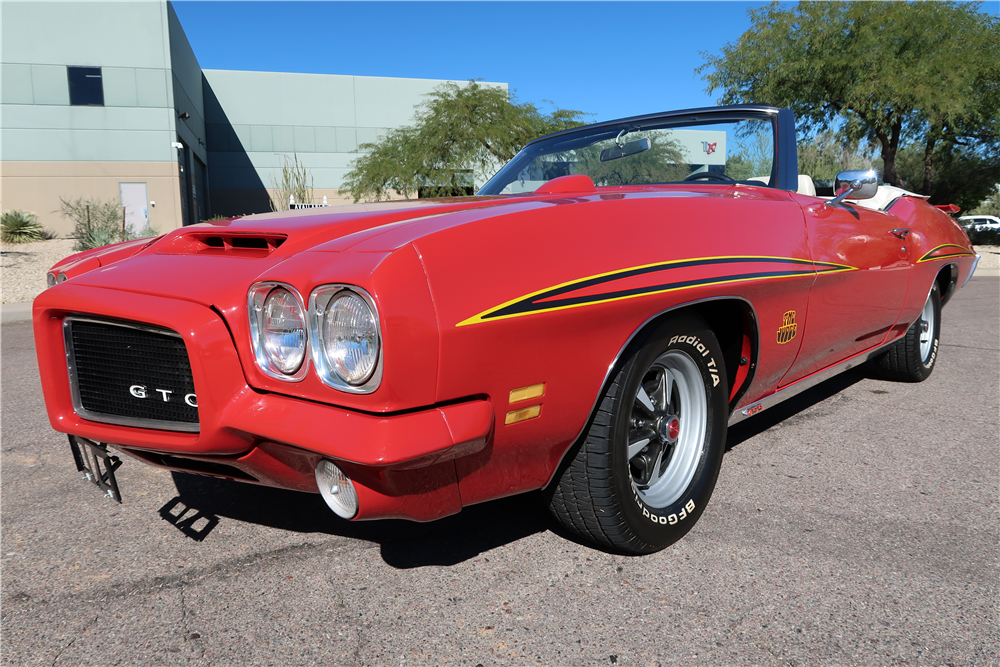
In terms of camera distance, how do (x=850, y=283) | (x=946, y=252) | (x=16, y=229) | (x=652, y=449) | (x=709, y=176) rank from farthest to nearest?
1. (x=16, y=229)
2. (x=946, y=252)
3. (x=709, y=176)
4. (x=850, y=283)
5. (x=652, y=449)

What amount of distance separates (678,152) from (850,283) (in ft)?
3.19

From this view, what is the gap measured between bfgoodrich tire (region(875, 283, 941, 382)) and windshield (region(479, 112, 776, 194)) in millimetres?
1585

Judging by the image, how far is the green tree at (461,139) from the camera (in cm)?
1939

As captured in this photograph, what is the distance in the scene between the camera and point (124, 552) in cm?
221

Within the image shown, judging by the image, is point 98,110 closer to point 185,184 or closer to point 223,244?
point 185,184

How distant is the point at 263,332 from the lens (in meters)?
1.66

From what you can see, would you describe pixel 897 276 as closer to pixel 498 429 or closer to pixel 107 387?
pixel 498 429

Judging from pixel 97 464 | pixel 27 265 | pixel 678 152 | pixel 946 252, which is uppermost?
pixel 678 152

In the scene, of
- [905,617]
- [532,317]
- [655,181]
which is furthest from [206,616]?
[655,181]

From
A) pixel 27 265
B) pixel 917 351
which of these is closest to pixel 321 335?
pixel 917 351

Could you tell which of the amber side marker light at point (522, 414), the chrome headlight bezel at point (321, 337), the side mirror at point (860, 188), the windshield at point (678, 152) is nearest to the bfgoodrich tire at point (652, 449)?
the amber side marker light at point (522, 414)

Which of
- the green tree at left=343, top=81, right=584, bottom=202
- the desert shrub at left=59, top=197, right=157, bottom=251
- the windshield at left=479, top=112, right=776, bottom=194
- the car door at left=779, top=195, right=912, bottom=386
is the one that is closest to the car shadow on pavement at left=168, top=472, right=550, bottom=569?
the car door at left=779, top=195, right=912, bottom=386

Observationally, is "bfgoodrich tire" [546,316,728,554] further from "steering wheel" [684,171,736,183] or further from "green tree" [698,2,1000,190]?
"green tree" [698,2,1000,190]

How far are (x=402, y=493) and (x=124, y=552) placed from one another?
1.15 m
